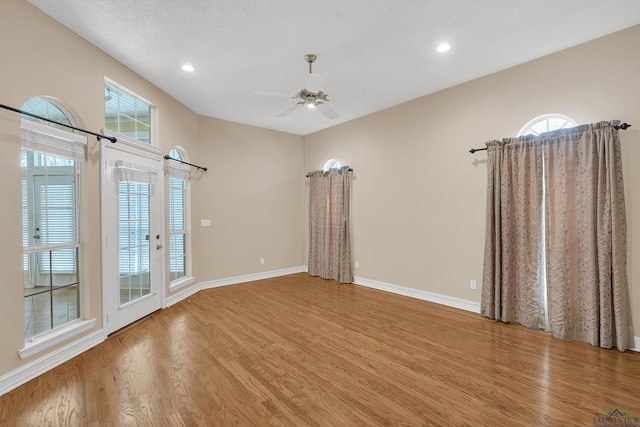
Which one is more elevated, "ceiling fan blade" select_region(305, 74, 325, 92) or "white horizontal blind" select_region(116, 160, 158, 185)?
"ceiling fan blade" select_region(305, 74, 325, 92)

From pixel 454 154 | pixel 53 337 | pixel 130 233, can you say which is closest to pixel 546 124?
pixel 454 154

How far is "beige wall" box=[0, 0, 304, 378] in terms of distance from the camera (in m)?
2.28

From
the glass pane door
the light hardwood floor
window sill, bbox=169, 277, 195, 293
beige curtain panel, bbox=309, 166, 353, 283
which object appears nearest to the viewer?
the light hardwood floor

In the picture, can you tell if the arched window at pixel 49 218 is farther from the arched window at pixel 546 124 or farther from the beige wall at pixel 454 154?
the arched window at pixel 546 124

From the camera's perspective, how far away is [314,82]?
2.97m

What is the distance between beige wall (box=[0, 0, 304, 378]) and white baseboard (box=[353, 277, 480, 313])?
74.3 inches

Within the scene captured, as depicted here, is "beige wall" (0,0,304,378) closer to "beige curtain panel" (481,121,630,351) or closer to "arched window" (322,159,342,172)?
"arched window" (322,159,342,172)

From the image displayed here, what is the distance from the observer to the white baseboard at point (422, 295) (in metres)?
3.98

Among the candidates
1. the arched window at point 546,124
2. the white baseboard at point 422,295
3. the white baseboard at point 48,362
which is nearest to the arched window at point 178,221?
the white baseboard at point 48,362

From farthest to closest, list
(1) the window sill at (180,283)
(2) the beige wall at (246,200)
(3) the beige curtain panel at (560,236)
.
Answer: (2) the beige wall at (246,200) → (1) the window sill at (180,283) → (3) the beige curtain panel at (560,236)

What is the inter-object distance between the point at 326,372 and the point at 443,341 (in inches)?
54.0

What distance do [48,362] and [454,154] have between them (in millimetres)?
5034

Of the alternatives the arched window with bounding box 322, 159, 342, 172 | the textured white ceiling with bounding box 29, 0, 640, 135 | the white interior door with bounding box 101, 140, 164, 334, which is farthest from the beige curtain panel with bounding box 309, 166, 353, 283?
the white interior door with bounding box 101, 140, 164, 334

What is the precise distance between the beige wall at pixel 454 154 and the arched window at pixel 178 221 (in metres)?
2.88
